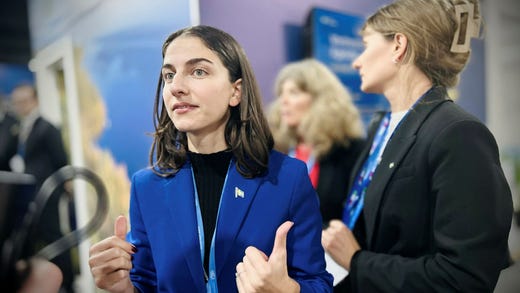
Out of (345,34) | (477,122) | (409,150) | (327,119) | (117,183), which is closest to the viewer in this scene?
(477,122)

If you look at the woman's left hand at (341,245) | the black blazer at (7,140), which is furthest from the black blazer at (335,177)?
the black blazer at (7,140)

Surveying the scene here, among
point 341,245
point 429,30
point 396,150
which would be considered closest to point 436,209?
point 396,150

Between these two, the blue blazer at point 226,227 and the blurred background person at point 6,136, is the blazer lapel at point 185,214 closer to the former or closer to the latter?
the blue blazer at point 226,227

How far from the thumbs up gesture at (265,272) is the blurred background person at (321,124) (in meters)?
1.28

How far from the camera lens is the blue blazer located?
108cm

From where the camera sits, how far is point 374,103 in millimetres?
3443

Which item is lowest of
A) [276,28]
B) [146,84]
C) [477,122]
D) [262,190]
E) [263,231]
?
[263,231]

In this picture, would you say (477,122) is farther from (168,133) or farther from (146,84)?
(146,84)

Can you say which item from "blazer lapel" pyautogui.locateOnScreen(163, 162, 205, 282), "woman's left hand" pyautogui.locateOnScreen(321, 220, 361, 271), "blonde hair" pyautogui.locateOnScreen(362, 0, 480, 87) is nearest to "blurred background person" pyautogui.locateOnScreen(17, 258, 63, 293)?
"blazer lapel" pyautogui.locateOnScreen(163, 162, 205, 282)

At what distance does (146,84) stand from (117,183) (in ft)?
1.19

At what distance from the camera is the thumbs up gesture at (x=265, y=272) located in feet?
3.08

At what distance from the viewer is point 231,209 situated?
109 cm

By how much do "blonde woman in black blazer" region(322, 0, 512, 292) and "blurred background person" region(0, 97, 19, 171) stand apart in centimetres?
97

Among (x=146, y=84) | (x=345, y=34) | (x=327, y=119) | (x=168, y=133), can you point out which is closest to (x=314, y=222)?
(x=168, y=133)
